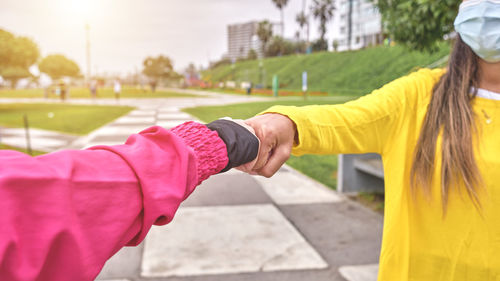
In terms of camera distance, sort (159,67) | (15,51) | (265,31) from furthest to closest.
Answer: (265,31) < (159,67) < (15,51)

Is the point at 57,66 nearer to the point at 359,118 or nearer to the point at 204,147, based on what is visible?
the point at 359,118

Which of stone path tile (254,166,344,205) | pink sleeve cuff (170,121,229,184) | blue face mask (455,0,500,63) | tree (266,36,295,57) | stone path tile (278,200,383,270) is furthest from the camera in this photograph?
tree (266,36,295,57)

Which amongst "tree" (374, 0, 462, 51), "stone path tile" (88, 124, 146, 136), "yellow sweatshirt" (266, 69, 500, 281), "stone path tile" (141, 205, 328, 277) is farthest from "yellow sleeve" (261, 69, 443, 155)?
"stone path tile" (88, 124, 146, 136)

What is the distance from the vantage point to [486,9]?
4.75 feet

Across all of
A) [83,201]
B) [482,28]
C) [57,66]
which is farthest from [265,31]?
[83,201]

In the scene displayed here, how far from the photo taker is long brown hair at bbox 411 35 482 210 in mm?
1245

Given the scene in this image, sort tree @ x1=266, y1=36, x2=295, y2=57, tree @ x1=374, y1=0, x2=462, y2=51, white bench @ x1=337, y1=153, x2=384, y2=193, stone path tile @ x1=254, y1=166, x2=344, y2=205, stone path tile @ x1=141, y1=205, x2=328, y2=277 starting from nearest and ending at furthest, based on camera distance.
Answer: stone path tile @ x1=141, y1=205, x2=328, y2=277, tree @ x1=374, y1=0, x2=462, y2=51, stone path tile @ x1=254, y1=166, x2=344, y2=205, white bench @ x1=337, y1=153, x2=384, y2=193, tree @ x1=266, y1=36, x2=295, y2=57

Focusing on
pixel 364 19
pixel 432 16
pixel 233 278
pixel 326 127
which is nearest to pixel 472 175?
pixel 326 127

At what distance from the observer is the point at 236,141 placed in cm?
90

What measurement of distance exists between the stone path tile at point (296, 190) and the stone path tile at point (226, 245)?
521 mm

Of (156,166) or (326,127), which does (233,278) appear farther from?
(156,166)

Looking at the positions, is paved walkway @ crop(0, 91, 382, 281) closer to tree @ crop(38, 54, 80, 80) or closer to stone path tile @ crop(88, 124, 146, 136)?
stone path tile @ crop(88, 124, 146, 136)

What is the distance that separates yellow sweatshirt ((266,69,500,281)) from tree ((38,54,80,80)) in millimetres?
94618

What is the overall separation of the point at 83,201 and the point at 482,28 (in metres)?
1.46
